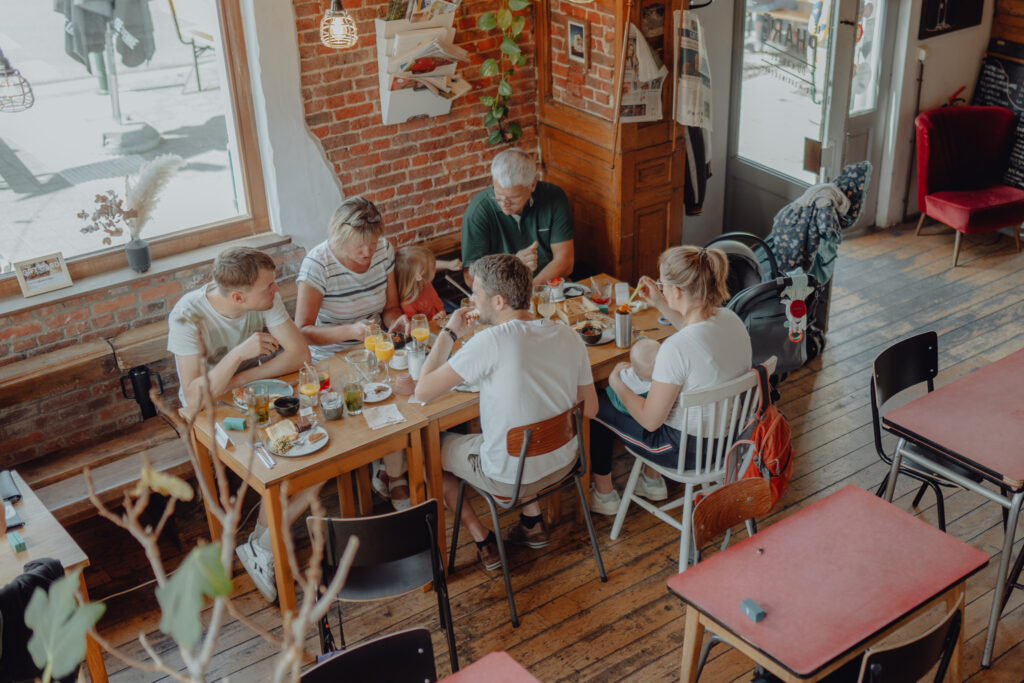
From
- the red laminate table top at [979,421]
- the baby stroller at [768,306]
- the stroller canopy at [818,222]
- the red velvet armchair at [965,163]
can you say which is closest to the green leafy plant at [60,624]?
the red laminate table top at [979,421]

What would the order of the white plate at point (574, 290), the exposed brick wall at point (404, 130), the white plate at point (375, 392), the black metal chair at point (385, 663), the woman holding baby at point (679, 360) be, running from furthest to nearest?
the exposed brick wall at point (404, 130) < the white plate at point (574, 290) < the white plate at point (375, 392) < the woman holding baby at point (679, 360) < the black metal chair at point (385, 663)

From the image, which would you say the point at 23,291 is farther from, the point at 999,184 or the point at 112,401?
the point at 999,184

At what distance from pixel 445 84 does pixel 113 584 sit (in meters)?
3.03

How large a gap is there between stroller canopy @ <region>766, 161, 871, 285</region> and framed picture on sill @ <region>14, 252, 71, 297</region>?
364 centimetres

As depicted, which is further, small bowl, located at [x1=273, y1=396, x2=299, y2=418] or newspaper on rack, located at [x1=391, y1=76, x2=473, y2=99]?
newspaper on rack, located at [x1=391, y1=76, x2=473, y2=99]

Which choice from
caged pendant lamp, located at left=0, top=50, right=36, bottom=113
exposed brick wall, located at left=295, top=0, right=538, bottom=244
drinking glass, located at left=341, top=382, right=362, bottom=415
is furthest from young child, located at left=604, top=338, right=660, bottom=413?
caged pendant lamp, located at left=0, top=50, right=36, bottom=113

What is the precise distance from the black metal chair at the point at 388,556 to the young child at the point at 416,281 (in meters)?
1.43

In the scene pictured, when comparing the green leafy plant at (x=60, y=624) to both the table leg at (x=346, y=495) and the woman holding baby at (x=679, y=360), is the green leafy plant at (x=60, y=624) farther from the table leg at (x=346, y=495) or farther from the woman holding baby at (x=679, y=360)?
the table leg at (x=346, y=495)

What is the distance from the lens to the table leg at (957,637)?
3031 millimetres

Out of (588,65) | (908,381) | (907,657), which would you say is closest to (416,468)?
(907,657)

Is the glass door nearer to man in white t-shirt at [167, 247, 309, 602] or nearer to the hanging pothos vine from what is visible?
the hanging pothos vine

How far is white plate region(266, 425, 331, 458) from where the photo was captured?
3.67m

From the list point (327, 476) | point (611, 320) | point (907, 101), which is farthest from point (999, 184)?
point (327, 476)

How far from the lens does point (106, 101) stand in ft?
15.1
